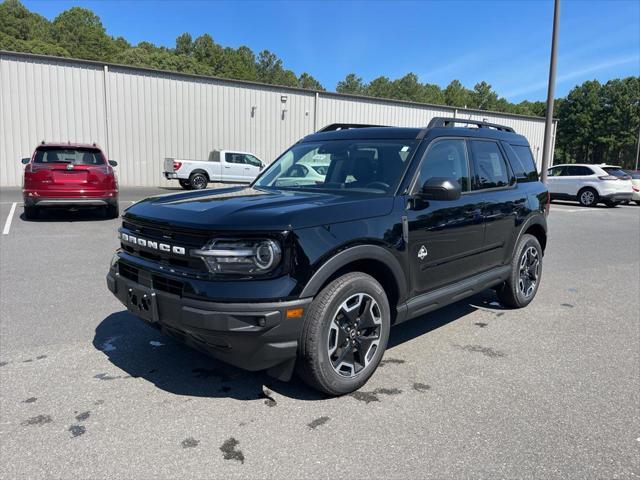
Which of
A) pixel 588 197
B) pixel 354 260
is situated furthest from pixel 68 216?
pixel 588 197

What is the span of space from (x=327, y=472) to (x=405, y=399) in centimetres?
98

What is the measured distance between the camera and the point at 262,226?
2859mm

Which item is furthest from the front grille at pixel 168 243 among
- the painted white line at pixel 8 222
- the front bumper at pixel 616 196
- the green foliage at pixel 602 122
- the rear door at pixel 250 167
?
the green foliage at pixel 602 122

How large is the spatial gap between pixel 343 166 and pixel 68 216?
9777 millimetres

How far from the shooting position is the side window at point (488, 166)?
4.60m

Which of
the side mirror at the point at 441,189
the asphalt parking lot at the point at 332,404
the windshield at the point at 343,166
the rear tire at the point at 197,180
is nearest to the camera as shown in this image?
the asphalt parking lot at the point at 332,404

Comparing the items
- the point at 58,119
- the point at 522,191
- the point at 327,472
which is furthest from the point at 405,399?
the point at 58,119

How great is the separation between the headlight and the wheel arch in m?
0.28

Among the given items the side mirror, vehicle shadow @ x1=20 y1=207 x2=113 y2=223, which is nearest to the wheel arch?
the side mirror

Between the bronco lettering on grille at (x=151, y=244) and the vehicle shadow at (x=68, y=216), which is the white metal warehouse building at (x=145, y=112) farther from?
the bronco lettering on grille at (x=151, y=244)

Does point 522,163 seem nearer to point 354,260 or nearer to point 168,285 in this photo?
point 354,260

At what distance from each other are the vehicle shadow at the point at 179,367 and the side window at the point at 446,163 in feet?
4.85

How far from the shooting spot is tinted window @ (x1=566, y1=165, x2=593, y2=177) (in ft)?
63.9

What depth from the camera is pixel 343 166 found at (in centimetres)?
418
